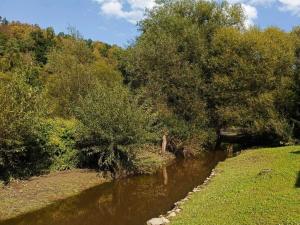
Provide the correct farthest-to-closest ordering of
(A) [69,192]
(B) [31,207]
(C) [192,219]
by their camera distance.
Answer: (A) [69,192] < (B) [31,207] < (C) [192,219]

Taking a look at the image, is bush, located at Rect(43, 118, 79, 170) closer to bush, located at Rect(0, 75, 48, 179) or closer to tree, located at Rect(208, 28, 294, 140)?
bush, located at Rect(0, 75, 48, 179)

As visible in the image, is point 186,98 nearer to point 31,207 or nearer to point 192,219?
point 31,207

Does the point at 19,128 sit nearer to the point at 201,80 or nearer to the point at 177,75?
the point at 177,75

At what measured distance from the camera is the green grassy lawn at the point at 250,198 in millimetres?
16594

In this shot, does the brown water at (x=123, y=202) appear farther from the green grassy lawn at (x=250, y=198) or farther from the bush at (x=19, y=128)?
the bush at (x=19, y=128)

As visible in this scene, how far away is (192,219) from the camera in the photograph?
1764 centimetres

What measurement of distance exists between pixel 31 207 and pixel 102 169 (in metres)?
9.20

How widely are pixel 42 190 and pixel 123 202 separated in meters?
5.07

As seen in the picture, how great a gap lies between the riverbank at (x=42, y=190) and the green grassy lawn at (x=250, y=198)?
866 centimetres

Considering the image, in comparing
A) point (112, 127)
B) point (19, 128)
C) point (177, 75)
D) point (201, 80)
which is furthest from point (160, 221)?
point (201, 80)

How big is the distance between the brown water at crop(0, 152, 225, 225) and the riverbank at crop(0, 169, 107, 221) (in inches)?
23.3

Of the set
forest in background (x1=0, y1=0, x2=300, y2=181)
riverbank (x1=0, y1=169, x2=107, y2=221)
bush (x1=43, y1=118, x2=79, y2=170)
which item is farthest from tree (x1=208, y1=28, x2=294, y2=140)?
riverbank (x1=0, y1=169, x2=107, y2=221)

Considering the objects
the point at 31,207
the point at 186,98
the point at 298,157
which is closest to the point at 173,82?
the point at 186,98

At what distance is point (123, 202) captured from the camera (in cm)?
2591
